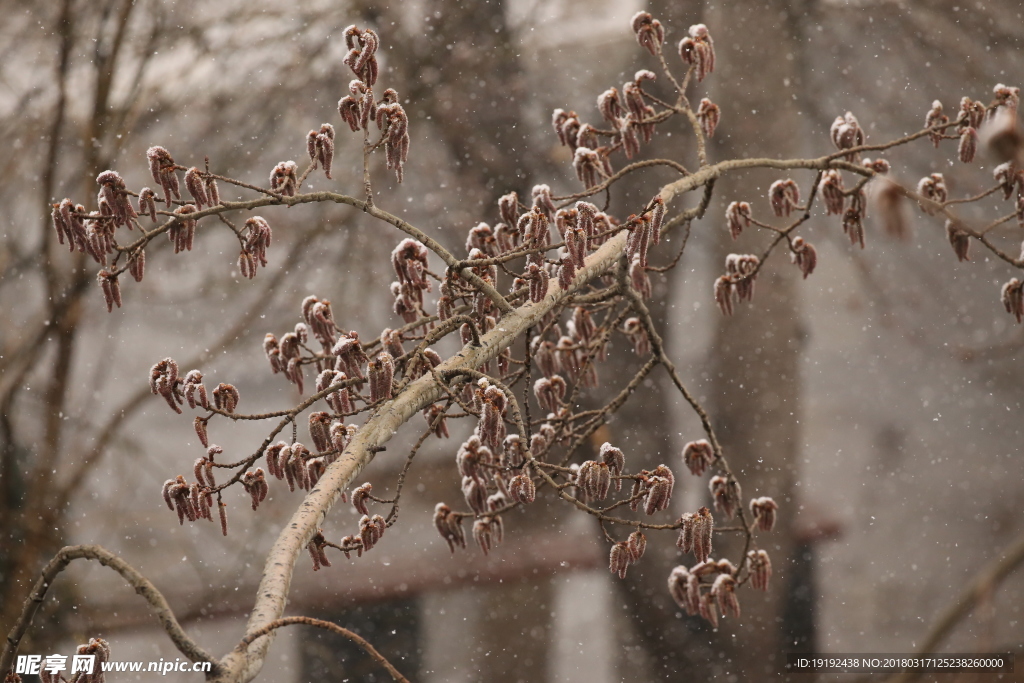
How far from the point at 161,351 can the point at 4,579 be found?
521 millimetres

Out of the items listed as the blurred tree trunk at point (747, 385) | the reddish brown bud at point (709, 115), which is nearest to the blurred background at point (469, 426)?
the blurred tree trunk at point (747, 385)

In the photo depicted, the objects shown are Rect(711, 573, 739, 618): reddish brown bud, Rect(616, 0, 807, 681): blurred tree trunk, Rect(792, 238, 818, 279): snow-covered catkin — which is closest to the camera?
Rect(711, 573, 739, 618): reddish brown bud

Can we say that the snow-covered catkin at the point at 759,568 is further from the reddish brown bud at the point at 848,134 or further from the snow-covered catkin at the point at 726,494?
the reddish brown bud at the point at 848,134

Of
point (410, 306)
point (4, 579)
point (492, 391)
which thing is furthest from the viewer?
point (4, 579)

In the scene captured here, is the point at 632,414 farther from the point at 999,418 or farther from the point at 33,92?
the point at 33,92

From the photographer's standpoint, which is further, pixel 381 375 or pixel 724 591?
pixel 724 591

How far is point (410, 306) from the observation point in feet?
2.58

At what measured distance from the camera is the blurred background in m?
1.67

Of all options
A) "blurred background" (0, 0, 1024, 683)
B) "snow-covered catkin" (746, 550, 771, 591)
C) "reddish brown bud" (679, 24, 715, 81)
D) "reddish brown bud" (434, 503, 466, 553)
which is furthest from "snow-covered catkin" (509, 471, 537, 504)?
"blurred background" (0, 0, 1024, 683)

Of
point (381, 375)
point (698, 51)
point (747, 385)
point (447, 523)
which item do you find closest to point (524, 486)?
point (381, 375)

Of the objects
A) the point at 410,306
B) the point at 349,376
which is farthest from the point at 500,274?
the point at 349,376

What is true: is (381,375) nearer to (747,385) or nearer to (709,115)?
(709,115)

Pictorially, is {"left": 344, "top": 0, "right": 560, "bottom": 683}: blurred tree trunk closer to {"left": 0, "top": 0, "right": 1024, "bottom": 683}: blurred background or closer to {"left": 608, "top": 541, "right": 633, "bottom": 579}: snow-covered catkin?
{"left": 0, "top": 0, "right": 1024, "bottom": 683}: blurred background

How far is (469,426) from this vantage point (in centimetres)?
177
